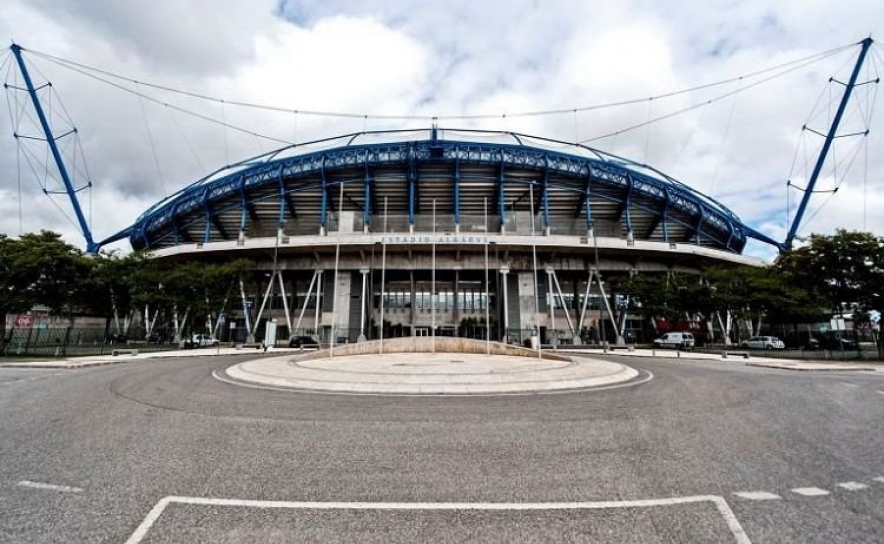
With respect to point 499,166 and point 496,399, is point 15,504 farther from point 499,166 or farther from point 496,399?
point 499,166

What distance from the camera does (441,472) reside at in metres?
4.84

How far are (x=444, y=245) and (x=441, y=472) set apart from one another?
45675 millimetres

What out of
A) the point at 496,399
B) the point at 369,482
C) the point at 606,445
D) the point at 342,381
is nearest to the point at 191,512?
the point at 369,482

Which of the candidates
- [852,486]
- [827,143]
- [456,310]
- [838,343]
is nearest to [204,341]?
[456,310]

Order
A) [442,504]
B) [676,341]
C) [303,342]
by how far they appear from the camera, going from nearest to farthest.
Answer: [442,504] < [303,342] < [676,341]

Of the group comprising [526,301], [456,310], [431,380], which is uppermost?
[526,301]

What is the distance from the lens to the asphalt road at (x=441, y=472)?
3.33 meters

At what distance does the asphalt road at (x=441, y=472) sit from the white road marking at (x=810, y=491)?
0.13ft

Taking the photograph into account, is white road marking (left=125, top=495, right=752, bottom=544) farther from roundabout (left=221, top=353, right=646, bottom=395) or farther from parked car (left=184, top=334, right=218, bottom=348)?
parked car (left=184, top=334, right=218, bottom=348)

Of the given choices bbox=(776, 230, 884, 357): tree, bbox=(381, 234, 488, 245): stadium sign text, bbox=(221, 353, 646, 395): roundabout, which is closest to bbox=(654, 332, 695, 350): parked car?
bbox=(776, 230, 884, 357): tree

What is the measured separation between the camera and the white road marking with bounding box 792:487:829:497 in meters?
4.04

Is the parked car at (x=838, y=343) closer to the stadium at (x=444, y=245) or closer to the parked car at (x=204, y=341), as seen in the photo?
the stadium at (x=444, y=245)

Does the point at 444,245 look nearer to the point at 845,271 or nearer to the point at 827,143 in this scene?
the point at 845,271

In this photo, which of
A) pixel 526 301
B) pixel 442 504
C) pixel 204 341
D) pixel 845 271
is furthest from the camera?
pixel 526 301
